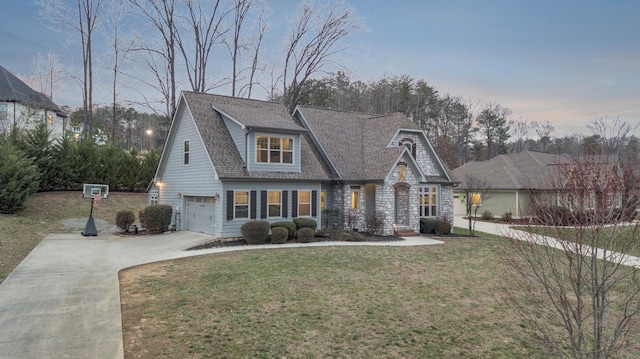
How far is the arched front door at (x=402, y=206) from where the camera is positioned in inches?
823

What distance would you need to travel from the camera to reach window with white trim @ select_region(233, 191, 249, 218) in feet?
56.2

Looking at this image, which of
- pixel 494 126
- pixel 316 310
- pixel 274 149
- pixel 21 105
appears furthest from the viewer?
pixel 494 126

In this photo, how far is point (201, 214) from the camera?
1870 cm

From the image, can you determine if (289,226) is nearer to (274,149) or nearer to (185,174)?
(274,149)

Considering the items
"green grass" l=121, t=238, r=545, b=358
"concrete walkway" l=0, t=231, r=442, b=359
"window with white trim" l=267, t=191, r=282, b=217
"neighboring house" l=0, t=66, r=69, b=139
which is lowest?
"green grass" l=121, t=238, r=545, b=358

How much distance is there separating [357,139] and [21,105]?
114ft

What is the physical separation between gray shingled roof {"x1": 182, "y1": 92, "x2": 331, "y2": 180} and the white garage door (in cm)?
208

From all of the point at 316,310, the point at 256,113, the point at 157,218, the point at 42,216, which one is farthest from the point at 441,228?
the point at 42,216

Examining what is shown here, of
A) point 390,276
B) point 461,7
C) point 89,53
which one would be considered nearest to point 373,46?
point 461,7

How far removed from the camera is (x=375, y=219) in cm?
1948

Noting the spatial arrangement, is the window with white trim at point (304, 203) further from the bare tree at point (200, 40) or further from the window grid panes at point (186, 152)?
the bare tree at point (200, 40)

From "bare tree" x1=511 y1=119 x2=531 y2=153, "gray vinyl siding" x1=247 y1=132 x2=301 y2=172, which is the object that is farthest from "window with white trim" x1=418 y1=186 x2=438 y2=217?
"bare tree" x1=511 y1=119 x2=531 y2=153

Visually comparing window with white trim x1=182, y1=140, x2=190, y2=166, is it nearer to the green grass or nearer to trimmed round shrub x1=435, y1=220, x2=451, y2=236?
the green grass

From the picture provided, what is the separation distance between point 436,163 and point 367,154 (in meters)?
4.68
